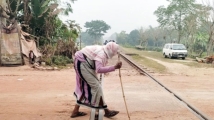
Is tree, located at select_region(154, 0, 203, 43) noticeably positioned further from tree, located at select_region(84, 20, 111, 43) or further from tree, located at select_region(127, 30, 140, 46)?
tree, located at select_region(84, 20, 111, 43)

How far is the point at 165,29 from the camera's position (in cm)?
5731

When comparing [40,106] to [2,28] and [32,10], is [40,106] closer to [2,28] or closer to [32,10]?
[2,28]

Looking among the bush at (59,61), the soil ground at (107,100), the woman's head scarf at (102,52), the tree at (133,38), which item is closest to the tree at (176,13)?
the tree at (133,38)

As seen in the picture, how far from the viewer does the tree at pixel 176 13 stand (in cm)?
5072

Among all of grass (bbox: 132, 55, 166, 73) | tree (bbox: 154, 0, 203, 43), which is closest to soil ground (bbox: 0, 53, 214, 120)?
grass (bbox: 132, 55, 166, 73)

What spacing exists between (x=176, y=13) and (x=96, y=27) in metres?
35.0

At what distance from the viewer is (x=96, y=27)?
8406 centimetres

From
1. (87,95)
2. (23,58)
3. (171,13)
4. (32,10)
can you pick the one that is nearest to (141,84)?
(87,95)

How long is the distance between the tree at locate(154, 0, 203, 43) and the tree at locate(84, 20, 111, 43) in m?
30.2

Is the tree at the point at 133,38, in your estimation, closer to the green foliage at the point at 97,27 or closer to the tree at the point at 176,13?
the green foliage at the point at 97,27

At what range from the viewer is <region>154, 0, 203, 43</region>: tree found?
50.7 m

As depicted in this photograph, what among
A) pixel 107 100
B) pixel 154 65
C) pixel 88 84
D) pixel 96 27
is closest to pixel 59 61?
pixel 154 65

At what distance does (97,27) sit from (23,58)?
226 ft

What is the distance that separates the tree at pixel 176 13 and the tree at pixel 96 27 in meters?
30.2
